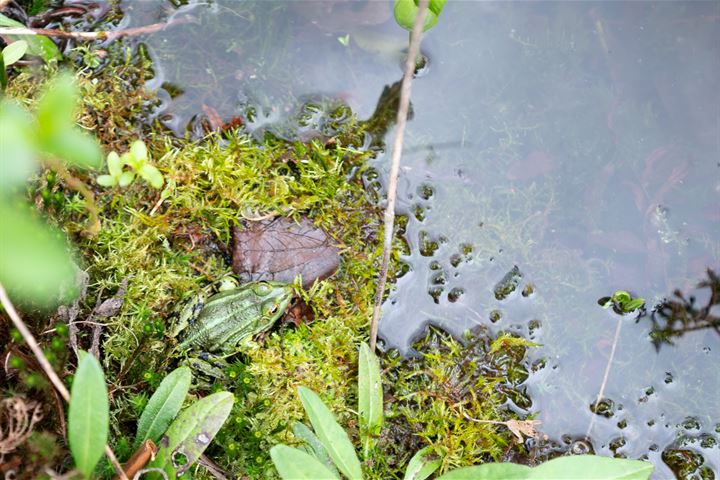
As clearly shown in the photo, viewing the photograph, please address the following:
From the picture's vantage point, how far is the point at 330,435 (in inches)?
93.2

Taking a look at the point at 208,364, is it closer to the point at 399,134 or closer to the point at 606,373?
the point at 399,134

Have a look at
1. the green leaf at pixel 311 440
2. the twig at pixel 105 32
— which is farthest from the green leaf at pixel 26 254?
the twig at pixel 105 32

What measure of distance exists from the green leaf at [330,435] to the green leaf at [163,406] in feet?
1.73

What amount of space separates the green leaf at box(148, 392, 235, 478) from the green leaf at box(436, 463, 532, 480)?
3.15 ft

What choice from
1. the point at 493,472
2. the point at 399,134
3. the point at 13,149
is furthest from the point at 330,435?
the point at 13,149

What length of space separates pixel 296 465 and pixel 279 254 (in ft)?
3.62

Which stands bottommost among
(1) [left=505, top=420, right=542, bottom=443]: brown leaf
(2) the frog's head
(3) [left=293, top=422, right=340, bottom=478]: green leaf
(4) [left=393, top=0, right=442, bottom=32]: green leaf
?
(3) [left=293, top=422, right=340, bottom=478]: green leaf

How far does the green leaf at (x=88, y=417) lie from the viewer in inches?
78.0

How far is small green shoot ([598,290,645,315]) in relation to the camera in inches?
117

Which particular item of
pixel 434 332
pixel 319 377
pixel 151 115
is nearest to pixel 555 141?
pixel 434 332

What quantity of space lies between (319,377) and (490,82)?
1.83m

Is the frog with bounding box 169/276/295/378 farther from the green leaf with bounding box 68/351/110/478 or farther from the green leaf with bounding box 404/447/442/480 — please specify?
the green leaf with bounding box 404/447/442/480

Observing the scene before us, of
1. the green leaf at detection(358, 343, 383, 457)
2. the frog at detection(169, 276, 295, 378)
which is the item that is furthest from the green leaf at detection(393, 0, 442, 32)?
the green leaf at detection(358, 343, 383, 457)

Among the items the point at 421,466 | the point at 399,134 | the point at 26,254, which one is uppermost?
the point at 26,254
